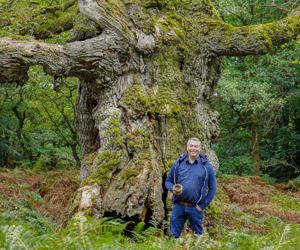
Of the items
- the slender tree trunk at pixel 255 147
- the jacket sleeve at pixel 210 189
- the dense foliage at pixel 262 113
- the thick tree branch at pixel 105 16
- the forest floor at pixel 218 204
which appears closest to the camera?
the jacket sleeve at pixel 210 189

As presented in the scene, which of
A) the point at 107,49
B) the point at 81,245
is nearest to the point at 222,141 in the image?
the point at 107,49

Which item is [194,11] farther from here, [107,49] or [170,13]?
[107,49]

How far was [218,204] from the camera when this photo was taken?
8953 millimetres

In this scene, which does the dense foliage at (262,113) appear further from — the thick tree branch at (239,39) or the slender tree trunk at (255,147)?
the thick tree branch at (239,39)

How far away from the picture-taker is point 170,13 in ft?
31.9

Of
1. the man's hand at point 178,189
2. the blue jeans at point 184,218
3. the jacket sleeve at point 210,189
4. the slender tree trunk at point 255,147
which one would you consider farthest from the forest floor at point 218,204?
the slender tree trunk at point 255,147

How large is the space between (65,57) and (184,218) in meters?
Result: 3.35

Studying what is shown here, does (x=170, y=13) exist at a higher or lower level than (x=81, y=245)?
higher

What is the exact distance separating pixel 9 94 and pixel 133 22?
13606 mm

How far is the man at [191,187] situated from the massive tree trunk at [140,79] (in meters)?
Answer: 0.95

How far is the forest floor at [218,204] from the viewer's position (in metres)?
9.07

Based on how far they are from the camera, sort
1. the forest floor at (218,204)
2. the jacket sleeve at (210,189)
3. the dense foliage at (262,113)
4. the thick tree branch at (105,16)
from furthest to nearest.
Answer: the dense foliage at (262,113)
the forest floor at (218,204)
the thick tree branch at (105,16)
the jacket sleeve at (210,189)

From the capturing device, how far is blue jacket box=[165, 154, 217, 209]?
6727 mm

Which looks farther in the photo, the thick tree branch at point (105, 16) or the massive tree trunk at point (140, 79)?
the thick tree branch at point (105, 16)
